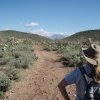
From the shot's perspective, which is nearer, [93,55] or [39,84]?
[93,55]

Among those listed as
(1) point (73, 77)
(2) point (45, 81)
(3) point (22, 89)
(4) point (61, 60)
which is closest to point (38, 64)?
(4) point (61, 60)

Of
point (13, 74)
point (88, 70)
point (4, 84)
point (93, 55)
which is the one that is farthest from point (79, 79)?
point (13, 74)

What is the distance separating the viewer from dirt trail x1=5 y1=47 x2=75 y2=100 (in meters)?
10.7

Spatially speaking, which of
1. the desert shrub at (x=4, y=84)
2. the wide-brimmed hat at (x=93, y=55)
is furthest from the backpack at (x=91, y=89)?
the desert shrub at (x=4, y=84)

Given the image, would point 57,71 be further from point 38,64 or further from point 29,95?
point 29,95

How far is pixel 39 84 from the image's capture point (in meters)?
12.4

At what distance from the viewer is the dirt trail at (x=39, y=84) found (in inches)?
422

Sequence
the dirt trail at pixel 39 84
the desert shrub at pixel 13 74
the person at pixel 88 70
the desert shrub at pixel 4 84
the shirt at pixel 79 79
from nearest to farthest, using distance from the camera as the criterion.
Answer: the person at pixel 88 70, the shirt at pixel 79 79, the dirt trail at pixel 39 84, the desert shrub at pixel 4 84, the desert shrub at pixel 13 74

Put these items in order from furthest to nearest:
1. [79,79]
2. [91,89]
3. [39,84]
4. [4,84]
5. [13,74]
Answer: [13,74]
[39,84]
[4,84]
[79,79]
[91,89]

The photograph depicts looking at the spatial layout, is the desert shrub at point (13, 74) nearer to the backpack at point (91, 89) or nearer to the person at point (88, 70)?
the person at point (88, 70)

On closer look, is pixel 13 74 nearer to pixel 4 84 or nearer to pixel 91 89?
pixel 4 84

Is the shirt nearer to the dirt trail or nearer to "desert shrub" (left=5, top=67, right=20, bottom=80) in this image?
the dirt trail

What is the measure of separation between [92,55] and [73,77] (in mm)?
409

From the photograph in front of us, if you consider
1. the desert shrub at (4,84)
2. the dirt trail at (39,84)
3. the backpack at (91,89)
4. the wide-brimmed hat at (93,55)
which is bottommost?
the dirt trail at (39,84)
